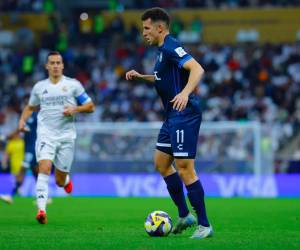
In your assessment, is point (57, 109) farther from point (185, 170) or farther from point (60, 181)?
point (185, 170)

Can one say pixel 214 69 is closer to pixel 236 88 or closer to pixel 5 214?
pixel 236 88

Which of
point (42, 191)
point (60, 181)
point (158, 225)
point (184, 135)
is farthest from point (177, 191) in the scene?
point (60, 181)

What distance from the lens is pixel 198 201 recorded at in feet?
32.1

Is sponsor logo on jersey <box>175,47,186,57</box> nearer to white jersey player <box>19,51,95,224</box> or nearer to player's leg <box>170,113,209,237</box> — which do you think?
player's leg <box>170,113,209,237</box>

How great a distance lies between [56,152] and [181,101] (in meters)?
4.82

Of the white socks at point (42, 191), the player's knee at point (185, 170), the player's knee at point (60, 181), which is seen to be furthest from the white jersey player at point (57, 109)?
the player's knee at point (185, 170)

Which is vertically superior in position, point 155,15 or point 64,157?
point 155,15

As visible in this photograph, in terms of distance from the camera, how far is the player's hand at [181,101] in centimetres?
940

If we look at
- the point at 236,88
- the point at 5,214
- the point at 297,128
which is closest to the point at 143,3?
the point at 236,88

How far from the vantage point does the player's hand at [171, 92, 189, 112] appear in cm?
940

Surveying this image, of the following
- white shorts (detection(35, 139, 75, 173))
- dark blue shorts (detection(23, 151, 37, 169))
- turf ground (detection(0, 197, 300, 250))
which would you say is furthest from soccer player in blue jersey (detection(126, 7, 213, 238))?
dark blue shorts (detection(23, 151, 37, 169))

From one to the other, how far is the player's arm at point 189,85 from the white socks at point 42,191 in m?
3.42

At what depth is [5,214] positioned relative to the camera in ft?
47.8

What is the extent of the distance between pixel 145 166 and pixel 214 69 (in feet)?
25.8
